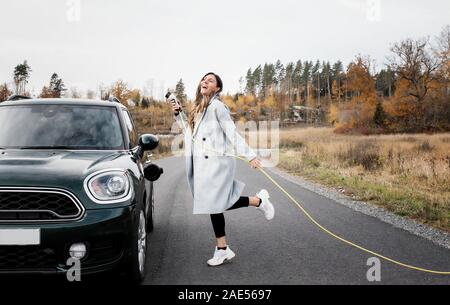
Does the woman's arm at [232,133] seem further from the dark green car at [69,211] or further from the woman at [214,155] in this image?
the dark green car at [69,211]

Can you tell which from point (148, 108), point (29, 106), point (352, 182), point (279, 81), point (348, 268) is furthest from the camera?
point (279, 81)

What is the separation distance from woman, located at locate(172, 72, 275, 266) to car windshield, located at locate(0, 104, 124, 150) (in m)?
0.82

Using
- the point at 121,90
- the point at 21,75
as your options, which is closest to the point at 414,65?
the point at 121,90

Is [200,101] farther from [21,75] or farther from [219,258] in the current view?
[21,75]

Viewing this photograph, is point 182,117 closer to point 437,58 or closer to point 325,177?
point 325,177

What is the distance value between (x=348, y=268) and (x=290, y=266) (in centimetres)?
59

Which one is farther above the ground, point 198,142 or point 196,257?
point 198,142

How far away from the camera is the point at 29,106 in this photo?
461 cm

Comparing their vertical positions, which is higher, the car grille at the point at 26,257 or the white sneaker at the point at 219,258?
the car grille at the point at 26,257

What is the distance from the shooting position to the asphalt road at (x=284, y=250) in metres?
3.97

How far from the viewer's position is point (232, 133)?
4.25m

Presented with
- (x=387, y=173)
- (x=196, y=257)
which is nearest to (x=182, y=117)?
(x=196, y=257)

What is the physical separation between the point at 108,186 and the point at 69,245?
54 centimetres

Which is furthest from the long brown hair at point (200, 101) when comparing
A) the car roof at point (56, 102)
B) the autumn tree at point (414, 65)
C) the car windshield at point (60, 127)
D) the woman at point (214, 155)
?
the autumn tree at point (414, 65)
